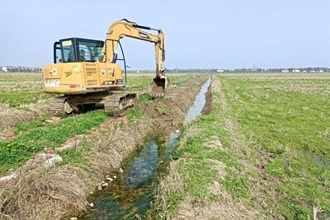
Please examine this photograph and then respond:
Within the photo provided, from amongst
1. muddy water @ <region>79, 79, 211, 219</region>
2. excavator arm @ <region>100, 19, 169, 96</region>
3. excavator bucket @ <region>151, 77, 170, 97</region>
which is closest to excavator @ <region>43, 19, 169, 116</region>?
excavator arm @ <region>100, 19, 169, 96</region>

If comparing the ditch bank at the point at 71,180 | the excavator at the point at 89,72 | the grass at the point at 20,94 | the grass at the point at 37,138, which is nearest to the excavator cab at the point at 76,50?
the excavator at the point at 89,72

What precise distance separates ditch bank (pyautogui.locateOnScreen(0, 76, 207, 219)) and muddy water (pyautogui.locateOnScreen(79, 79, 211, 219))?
11.1 inches

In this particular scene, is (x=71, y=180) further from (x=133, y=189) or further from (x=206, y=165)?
(x=206, y=165)

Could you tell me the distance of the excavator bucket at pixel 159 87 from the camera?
58.4 feet

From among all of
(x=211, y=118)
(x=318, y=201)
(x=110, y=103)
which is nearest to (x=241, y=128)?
(x=211, y=118)

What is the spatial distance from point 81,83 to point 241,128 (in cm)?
736

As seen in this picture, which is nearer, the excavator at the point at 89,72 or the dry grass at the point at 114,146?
the dry grass at the point at 114,146

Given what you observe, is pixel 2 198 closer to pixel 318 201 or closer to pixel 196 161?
pixel 196 161

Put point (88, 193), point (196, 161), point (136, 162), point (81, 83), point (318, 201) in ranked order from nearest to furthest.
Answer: point (318, 201)
point (88, 193)
point (196, 161)
point (136, 162)
point (81, 83)

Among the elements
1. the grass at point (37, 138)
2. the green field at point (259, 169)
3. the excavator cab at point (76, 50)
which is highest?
the excavator cab at point (76, 50)

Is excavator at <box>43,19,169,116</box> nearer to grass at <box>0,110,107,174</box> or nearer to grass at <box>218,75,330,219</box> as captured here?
grass at <box>0,110,107,174</box>

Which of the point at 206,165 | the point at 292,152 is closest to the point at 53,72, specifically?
the point at 206,165

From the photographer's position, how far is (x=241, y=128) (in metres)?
13.6

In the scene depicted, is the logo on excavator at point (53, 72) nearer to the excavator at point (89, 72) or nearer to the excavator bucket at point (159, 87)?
the excavator at point (89, 72)
